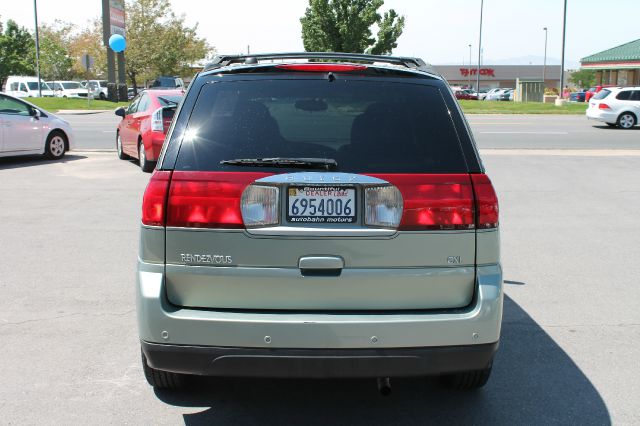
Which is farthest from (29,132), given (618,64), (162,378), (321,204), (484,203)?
(618,64)

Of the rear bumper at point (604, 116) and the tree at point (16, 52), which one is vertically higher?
the tree at point (16, 52)

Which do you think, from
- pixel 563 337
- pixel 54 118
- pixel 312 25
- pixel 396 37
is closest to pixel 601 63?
pixel 396 37

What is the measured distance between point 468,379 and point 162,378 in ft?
5.43

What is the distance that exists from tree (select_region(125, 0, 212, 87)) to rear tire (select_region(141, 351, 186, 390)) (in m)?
62.8

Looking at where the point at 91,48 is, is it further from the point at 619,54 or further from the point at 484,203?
the point at 484,203

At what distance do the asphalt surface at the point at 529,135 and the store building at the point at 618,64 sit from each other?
3868 centimetres

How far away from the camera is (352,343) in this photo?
316 centimetres

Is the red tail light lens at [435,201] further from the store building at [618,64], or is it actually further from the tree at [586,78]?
the tree at [586,78]

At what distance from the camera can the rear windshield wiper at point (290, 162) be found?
10.6 feet

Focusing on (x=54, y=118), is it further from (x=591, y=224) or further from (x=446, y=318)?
(x=446, y=318)

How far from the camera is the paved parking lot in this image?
3793 millimetres

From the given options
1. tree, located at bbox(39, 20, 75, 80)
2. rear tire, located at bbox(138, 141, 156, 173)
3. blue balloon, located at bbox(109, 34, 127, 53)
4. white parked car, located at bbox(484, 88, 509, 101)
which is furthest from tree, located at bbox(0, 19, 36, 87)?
rear tire, located at bbox(138, 141, 156, 173)

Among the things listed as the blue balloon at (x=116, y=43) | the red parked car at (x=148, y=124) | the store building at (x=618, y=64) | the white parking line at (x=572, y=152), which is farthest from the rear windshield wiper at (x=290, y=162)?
the store building at (x=618, y=64)

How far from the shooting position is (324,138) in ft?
12.0
